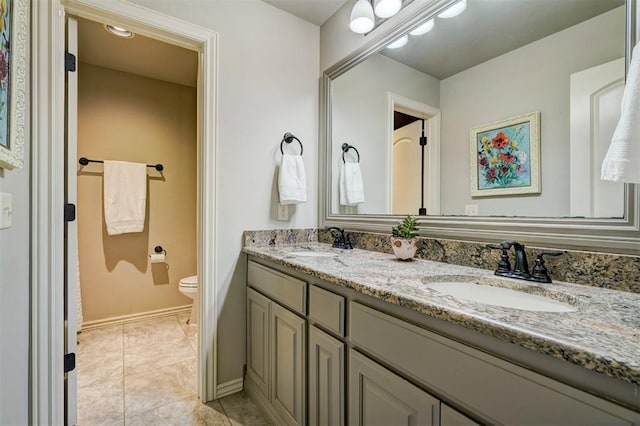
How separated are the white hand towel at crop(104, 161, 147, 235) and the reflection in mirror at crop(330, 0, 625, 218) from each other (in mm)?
2006

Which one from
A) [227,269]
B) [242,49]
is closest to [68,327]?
[227,269]

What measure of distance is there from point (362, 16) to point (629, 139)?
1.42m

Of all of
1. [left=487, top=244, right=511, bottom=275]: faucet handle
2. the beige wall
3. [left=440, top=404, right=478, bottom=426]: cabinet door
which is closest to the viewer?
[left=440, top=404, right=478, bottom=426]: cabinet door

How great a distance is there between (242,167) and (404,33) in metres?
1.17

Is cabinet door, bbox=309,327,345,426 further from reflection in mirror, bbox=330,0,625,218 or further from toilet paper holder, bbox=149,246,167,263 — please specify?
toilet paper holder, bbox=149,246,167,263

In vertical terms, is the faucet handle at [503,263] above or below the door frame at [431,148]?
below

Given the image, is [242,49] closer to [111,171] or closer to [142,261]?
[111,171]

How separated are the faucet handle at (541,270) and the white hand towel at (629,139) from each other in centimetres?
33

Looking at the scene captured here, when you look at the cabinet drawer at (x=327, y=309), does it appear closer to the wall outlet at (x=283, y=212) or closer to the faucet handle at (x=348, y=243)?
the faucet handle at (x=348, y=243)

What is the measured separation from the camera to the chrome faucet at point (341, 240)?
182cm

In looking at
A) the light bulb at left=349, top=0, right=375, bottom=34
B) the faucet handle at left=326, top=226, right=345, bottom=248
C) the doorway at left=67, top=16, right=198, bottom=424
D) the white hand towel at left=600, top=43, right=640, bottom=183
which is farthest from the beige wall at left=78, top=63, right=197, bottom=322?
the white hand towel at left=600, top=43, right=640, bottom=183

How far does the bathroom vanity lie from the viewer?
1.67 ft

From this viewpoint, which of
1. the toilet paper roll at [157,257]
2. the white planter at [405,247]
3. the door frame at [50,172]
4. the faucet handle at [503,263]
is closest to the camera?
the faucet handle at [503,263]

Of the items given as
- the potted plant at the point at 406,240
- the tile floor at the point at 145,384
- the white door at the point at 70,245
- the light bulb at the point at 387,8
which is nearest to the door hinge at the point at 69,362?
the white door at the point at 70,245
